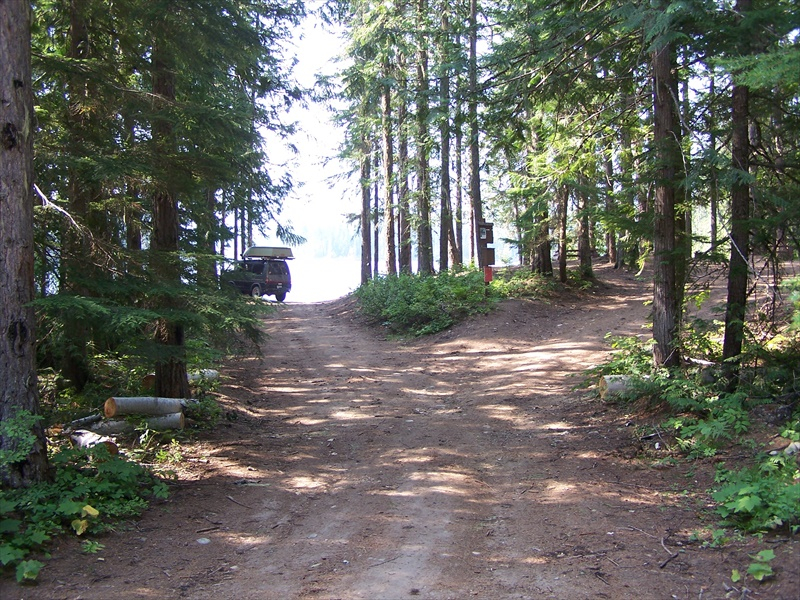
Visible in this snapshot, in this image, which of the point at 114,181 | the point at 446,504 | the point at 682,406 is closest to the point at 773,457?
the point at 682,406

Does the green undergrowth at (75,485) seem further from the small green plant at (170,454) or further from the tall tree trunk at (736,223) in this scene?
the tall tree trunk at (736,223)

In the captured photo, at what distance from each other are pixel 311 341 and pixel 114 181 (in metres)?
10.2

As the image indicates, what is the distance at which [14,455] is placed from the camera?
205 inches

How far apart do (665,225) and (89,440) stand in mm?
8194

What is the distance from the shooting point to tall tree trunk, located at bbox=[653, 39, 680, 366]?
8.75m

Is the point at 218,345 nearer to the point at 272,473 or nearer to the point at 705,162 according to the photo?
the point at 272,473

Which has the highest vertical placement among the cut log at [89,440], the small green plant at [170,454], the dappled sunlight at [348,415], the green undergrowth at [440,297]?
the green undergrowth at [440,297]

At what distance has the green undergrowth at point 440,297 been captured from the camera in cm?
1756

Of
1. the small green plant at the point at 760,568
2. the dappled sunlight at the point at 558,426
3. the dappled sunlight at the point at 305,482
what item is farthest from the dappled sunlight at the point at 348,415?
the small green plant at the point at 760,568

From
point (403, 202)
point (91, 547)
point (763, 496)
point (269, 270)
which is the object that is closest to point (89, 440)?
point (91, 547)

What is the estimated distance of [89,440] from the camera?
276 inches

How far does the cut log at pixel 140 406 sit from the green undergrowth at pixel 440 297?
9.42 meters

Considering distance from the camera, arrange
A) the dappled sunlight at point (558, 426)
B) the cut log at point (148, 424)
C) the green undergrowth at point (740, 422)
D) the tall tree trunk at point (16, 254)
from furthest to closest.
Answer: the dappled sunlight at point (558, 426)
the cut log at point (148, 424)
the tall tree trunk at point (16, 254)
the green undergrowth at point (740, 422)

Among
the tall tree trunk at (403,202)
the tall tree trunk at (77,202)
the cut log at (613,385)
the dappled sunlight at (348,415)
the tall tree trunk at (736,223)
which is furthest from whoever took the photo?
the tall tree trunk at (403,202)
